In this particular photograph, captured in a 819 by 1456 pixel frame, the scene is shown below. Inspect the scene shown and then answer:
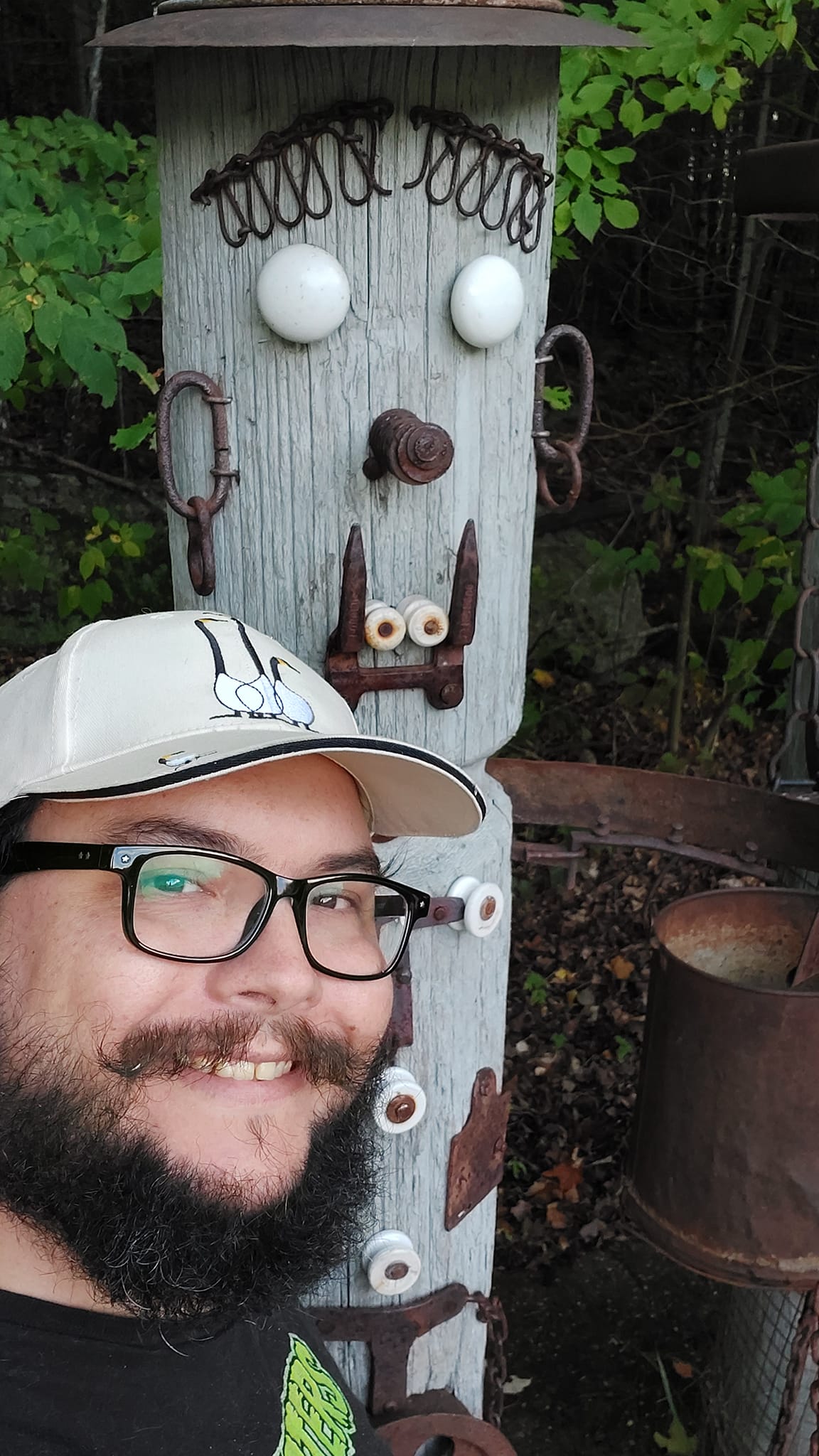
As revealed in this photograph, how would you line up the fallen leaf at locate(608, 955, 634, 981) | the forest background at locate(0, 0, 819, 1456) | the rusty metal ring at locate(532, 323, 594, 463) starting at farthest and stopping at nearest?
the fallen leaf at locate(608, 955, 634, 981)
the forest background at locate(0, 0, 819, 1456)
the rusty metal ring at locate(532, 323, 594, 463)

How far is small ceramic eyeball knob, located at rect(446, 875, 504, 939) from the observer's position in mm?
2121

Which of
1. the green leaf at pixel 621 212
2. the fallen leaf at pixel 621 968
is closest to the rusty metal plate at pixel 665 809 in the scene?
the green leaf at pixel 621 212

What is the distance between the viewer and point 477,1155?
232 cm

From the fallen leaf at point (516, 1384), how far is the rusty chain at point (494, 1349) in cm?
91

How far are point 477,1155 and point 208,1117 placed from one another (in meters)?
0.97

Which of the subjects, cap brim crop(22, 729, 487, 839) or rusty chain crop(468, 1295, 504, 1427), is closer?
cap brim crop(22, 729, 487, 839)

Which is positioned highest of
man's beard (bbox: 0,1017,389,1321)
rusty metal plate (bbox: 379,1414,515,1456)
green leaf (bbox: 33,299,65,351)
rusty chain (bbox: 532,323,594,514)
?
green leaf (bbox: 33,299,65,351)

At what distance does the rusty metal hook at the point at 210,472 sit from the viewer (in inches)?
72.5

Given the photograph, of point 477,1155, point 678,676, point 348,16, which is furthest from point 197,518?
point 678,676

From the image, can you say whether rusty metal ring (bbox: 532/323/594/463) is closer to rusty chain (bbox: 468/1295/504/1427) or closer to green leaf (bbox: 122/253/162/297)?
green leaf (bbox: 122/253/162/297)

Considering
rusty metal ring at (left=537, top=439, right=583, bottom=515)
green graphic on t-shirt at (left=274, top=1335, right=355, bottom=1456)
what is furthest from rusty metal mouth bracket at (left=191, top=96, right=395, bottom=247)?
green graphic on t-shirt at (left=274, top=1335, right=355, bottom=1456)

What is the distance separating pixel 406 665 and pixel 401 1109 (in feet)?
2.47

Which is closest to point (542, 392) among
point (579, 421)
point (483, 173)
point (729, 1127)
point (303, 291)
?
point (579, 421)

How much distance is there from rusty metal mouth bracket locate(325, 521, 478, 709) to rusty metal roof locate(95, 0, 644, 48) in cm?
65
